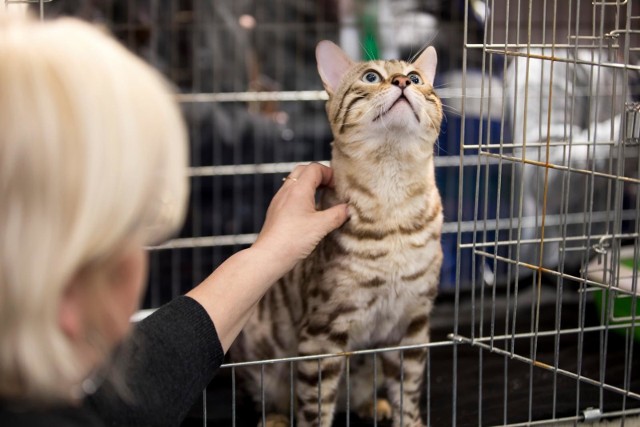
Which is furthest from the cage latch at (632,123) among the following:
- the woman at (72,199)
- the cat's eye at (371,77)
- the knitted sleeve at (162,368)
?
the woman at (72,199)

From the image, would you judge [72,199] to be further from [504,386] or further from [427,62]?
[504,386]

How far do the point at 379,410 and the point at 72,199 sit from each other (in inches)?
49.8

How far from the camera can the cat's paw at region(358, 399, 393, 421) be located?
1.87 meters

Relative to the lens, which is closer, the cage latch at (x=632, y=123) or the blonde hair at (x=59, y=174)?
the blonde hair at (x=59, y=174)

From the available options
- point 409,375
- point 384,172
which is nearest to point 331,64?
point 384,172

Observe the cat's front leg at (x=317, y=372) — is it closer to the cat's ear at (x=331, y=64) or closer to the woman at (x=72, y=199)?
the cat's ear at (x=331, y=64)

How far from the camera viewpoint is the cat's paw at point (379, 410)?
6.13ft

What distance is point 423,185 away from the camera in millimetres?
1658

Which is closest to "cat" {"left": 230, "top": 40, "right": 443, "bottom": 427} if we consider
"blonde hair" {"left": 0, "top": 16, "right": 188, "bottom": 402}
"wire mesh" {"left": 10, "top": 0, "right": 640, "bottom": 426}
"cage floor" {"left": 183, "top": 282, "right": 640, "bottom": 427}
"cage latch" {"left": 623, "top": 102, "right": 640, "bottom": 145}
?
"cage floor" {"left": 183, "top": 282, "right": 640, "bottom": 427}

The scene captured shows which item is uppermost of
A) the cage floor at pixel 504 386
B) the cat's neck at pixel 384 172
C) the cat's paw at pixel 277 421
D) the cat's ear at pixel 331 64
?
the cat's ear at pixel 331 64

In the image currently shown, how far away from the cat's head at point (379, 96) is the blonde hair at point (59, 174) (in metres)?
0.85

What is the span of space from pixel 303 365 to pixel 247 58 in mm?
2124

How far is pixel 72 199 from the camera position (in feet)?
2.33

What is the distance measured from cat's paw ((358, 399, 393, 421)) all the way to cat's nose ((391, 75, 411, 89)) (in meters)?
0.66
